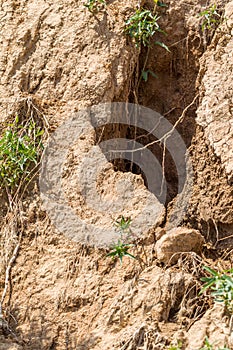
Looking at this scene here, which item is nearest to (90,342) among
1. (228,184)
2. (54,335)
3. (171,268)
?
(54,335)

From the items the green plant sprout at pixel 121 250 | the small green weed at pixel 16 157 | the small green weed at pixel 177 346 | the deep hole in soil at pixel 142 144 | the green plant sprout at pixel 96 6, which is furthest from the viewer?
the green plant sprout at pixel 96 6

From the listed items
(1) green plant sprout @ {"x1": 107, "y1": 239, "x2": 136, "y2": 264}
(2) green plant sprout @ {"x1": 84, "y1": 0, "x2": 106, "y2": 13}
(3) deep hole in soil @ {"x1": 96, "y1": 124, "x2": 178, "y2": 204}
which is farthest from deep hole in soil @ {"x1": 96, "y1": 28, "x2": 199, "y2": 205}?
(1) green plant sprout @ {"x1": 107, "y1": 239, "x2": 136, "y2": 264}

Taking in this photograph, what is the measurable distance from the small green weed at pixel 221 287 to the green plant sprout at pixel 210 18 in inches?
73.0

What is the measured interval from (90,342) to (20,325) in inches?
18.4

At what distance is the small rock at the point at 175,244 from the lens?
4.54m

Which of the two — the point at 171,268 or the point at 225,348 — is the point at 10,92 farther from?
the point at 225,348

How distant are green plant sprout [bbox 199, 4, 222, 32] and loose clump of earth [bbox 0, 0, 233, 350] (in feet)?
0.05

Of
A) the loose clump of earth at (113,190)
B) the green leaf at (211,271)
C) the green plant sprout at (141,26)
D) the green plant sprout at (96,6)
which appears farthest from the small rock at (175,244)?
the green plant sprout at (96,6)

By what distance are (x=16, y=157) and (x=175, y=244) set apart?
124 cm

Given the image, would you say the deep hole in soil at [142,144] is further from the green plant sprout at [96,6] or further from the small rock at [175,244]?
the green plant sprout at [96,6]

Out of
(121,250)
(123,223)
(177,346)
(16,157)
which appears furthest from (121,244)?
(16,157)

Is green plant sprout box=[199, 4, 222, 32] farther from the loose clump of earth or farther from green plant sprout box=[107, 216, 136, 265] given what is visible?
green plant sprout box=[107, 216, 136, 265]

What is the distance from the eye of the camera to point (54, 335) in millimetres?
4504

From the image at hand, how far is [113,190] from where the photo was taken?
493cm
